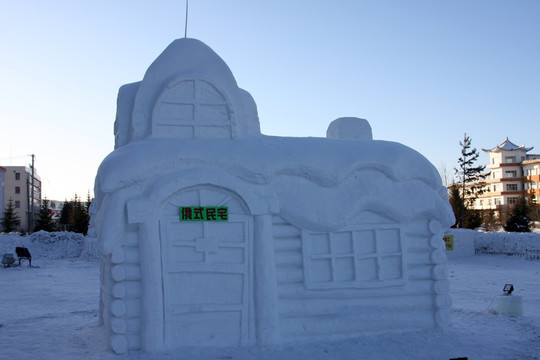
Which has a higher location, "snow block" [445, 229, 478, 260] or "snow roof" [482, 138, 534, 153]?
"snow roof" [482, 138, 534, 153]

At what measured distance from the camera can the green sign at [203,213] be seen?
758 centimetres

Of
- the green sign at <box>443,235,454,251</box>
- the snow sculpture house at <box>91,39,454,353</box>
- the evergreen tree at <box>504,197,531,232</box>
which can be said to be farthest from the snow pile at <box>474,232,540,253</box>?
the snow sculpture house at <box>91,39,454,353</box>

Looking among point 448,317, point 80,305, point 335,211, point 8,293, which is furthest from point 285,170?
point 8,293

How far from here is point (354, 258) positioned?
26.9ft

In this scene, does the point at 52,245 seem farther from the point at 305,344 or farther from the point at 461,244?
the point at 305,344

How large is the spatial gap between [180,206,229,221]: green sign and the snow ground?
199 centimetres

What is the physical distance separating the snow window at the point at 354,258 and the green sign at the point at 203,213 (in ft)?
4.61

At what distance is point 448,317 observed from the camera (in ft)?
28.3

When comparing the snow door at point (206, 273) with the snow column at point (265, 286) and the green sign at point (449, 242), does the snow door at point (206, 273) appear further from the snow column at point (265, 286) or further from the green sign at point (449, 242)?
the green sign at point (449, 242)

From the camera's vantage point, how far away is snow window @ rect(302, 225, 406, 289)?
316 inches

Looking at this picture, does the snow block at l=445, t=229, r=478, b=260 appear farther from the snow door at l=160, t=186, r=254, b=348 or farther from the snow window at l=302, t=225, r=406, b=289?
the snow door at l=160, t=186, r=254, b=348

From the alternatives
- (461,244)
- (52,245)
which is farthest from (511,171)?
(52,245)

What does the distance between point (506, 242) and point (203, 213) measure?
22.1 meters

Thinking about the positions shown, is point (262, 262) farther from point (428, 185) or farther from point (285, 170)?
point (428, 185)
